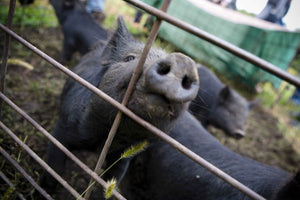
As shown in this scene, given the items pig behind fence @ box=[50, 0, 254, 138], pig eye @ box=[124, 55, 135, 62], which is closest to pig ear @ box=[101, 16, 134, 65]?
pig eye @ box=[124, 55, 135, 62]

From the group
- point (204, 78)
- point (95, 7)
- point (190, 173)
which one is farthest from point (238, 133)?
point (95, 7)

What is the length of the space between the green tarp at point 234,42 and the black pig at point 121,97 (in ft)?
11.3

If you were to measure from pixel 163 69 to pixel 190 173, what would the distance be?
1.81m

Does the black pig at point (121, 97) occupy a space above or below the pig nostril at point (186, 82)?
below

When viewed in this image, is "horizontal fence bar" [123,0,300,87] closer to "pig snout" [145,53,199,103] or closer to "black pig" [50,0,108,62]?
"pig snout" [145,53,199,103]

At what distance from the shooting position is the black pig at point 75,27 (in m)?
5.05

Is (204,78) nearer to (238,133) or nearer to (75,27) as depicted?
(238,133)

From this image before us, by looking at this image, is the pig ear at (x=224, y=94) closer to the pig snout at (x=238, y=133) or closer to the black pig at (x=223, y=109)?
the black pig at (x=223, y=109)

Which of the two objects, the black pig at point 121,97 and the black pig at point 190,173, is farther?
the black pig at point 190,173

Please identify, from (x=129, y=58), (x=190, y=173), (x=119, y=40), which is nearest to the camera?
(x=129, y=58)

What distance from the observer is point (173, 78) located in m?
1.07

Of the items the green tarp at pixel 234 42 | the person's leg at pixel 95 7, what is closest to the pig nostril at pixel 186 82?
the green tarp at pixel 234 42

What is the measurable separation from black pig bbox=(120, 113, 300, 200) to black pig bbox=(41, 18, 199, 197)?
0.67 metres

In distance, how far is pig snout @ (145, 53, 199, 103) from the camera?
1074 mm
